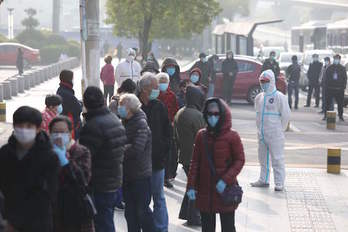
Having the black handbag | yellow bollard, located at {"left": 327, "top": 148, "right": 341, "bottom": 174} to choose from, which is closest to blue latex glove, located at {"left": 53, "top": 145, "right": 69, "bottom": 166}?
the black handbag

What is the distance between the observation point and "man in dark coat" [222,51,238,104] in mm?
28859

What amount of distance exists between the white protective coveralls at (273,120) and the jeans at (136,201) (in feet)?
14.0

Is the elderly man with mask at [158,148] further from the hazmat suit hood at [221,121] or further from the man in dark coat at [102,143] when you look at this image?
the hazmat suit hood at [221,121]

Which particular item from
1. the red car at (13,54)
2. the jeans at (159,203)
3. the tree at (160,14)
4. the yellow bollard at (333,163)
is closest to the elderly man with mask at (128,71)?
the yellow bollard at (333,163)

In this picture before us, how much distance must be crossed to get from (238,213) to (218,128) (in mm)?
3983

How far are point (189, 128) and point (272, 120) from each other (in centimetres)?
264

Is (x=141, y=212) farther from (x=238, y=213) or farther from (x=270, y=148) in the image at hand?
(x=270, y=148)

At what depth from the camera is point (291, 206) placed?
42.7ft

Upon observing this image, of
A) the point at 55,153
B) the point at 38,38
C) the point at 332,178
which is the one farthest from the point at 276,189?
the point at 38,38

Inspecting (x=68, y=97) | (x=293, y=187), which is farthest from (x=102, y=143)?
(x=293, y=187)

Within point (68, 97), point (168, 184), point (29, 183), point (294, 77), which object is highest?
point (68, 97)

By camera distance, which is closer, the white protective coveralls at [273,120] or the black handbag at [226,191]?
the black handbag at [226,191]

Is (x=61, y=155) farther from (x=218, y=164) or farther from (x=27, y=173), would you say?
(x=218, y=164)

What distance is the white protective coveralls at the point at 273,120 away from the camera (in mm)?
13609
